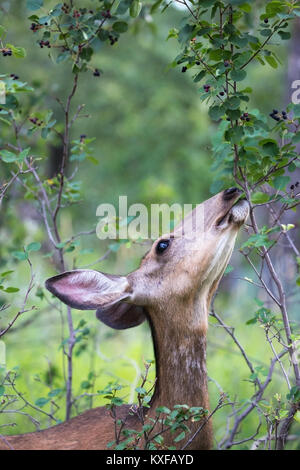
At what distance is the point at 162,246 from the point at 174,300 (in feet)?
1.30

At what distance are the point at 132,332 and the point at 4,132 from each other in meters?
4.50

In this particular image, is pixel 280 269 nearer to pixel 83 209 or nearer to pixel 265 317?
pixel 265 317

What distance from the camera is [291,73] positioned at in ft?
25.2

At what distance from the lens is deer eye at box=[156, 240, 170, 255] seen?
429 cm

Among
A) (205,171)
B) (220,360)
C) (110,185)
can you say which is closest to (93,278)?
(220,360)

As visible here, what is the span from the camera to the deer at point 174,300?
13.1ft

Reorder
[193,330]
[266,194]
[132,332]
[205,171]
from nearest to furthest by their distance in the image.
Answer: [193,330] < [266,194] < [132,332] < [205,171]

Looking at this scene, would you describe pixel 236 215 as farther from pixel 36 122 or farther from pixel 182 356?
pixel 36 122

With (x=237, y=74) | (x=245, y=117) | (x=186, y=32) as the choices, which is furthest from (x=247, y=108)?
(x=186, y=32)

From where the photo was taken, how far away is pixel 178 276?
4.14 meters

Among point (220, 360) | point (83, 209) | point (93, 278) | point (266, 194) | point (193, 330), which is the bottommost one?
point (220, 360)

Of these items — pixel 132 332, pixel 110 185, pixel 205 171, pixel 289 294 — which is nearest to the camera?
pixel 289 294

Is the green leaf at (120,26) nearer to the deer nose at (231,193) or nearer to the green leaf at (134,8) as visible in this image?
the green leaf at (134,8)

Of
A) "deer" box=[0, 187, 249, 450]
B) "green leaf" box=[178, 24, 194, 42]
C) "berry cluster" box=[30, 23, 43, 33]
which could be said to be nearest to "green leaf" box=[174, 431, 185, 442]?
"deer" box=[0, 187, 249, 450]
